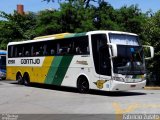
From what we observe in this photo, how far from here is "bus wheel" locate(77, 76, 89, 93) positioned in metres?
21.7

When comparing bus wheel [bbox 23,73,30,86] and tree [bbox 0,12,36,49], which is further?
tree [bbox 0,12,36,49]

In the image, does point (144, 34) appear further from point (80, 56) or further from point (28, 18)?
point (28, 18)

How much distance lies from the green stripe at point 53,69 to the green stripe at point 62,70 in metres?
0.21

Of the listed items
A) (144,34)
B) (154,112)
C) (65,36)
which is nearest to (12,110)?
(154,112)

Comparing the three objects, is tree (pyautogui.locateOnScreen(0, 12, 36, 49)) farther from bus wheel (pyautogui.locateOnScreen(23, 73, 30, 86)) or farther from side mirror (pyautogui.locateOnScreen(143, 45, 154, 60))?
side mirror (pyautogui.locateOnScreen(143, 45, 154, 60))

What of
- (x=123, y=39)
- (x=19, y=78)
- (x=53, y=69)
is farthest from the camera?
(x=19, y=78)

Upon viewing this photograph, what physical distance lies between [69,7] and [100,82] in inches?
688

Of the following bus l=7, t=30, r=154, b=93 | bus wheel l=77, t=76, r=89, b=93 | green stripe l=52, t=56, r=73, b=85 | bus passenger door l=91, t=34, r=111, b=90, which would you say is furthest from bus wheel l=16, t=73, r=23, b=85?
bus passenger door l=91, t=34, r=111, b=90

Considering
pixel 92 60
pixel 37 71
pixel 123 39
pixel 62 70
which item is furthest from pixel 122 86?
pixel 37 71

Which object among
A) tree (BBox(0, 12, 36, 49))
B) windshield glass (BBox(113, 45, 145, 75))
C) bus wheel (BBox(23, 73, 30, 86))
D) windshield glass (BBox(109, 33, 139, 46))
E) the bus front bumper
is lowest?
the bus front bumper

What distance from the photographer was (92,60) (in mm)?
20922

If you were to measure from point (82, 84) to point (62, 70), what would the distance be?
6.58ft

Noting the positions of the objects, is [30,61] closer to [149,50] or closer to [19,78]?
[19,78]

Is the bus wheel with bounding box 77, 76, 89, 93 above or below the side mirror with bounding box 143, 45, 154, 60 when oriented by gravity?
below
